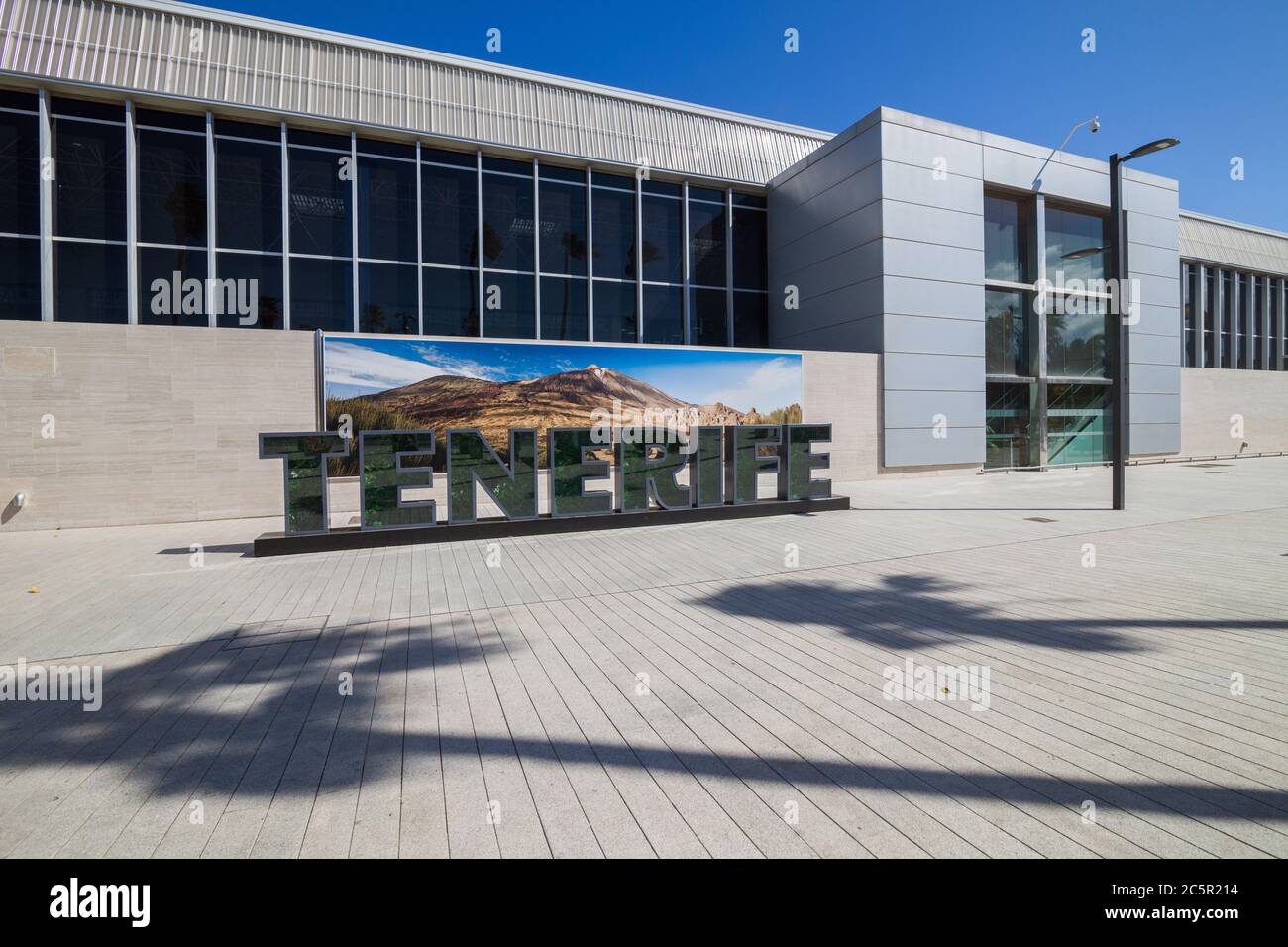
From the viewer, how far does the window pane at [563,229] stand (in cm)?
2198

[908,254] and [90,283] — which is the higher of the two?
[908,254]

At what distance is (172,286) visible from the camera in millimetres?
17875

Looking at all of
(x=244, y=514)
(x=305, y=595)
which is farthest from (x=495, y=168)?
(x=305, y=595)

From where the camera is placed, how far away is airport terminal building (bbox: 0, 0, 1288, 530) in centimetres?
1384

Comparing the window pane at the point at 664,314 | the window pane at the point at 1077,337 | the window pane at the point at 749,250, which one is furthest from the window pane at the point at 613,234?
the window pane at the point at 1077,337

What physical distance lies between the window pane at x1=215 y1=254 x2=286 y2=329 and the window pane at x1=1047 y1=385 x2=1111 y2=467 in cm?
2749

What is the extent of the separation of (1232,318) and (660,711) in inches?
1863

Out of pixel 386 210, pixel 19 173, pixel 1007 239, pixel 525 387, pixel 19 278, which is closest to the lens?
pixel 19 278

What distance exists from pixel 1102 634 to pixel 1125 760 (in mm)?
2573

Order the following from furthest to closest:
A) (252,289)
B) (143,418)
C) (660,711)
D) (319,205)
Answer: (319,205), (252,289), (143,418), (660,711)

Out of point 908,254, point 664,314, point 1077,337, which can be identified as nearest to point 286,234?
point 664,314

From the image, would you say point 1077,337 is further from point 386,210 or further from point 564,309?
point 386,210

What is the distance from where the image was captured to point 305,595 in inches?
300
